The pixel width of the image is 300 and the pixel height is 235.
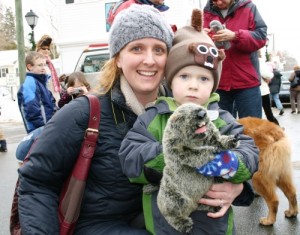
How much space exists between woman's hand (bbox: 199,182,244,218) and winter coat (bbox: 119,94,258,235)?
40 millimetres

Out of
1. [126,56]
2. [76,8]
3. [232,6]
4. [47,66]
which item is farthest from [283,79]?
[126,56]

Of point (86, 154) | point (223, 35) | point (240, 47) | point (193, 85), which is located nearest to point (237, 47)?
point (240, 47)

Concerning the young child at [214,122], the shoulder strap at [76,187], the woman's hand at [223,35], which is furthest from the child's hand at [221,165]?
the woman's hand at [223,35]

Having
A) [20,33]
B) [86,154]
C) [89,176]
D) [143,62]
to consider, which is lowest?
[20,33]

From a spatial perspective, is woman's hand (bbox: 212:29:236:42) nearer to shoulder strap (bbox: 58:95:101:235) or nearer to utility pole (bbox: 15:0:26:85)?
shoulder strap (bbox: 58:95:101:235)

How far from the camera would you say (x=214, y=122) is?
6.62ft

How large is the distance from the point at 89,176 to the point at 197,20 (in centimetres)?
101

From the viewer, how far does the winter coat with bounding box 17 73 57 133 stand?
5.66 m

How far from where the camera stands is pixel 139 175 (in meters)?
1.90

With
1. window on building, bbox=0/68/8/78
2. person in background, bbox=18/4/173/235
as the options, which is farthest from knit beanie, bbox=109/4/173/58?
window on building, bbox=0/68/8/78

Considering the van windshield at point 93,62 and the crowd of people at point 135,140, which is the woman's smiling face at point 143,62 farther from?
the van windshield at point 93,62

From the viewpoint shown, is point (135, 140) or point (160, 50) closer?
point (135, 140)

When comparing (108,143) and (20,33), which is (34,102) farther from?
(20,33)

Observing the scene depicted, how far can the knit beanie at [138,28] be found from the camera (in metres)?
2.30
